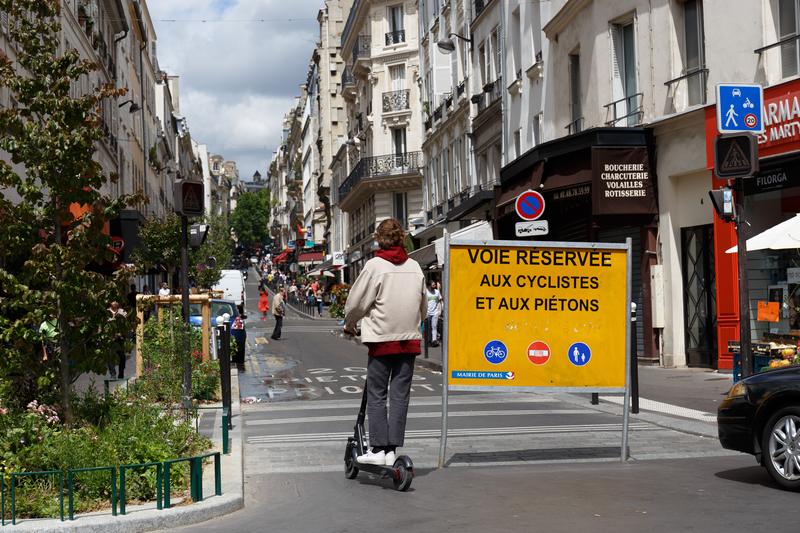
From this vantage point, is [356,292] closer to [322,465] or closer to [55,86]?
[322,465]

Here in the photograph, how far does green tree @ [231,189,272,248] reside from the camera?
18662 centimetres

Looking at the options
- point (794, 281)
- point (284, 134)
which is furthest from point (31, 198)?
point (284, 134)

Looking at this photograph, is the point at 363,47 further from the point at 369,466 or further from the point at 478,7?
the point at 369,466

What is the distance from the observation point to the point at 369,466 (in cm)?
806

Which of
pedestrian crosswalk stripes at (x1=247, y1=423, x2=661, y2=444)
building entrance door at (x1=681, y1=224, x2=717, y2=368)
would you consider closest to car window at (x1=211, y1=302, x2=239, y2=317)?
building entrance door at (x1=681, y1=224, x2=717, y2=368)

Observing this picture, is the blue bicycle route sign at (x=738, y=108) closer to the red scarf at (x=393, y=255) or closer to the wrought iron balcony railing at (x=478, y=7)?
the red scarf at (x=393, y=255)

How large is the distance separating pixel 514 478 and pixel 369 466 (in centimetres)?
116

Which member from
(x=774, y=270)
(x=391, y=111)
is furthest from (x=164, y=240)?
(x=774, y=270)

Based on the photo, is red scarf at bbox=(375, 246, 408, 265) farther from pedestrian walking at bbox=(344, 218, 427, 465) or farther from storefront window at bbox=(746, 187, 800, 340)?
storefront window at bbox=(746, 187, 800, 340)

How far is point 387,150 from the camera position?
59312 mm

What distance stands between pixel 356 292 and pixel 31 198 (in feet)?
9.04

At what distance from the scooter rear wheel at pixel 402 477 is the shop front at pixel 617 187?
13050 mm

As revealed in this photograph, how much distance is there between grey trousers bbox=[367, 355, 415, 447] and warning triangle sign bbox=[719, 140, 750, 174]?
16.2 ft

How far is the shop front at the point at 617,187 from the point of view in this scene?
2106 cm
